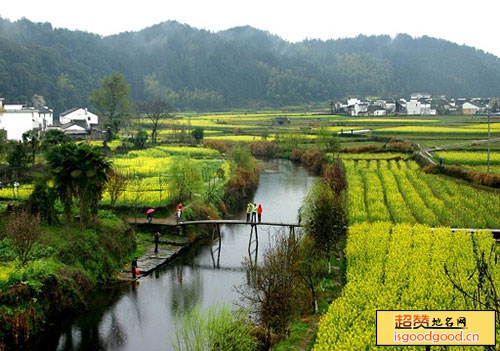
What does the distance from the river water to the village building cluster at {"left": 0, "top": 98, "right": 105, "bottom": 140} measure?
105 ft

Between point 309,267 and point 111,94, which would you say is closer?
point 309,267

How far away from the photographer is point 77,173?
24.7 m

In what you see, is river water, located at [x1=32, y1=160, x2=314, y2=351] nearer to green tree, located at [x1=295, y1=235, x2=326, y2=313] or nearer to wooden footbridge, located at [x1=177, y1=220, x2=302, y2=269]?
wooden footbridge, located at [x1=177, y1=220, x2=302, y2=269]

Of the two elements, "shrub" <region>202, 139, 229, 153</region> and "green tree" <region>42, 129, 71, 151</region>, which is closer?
"green tree" <region>42, 129, 71, 151</region>

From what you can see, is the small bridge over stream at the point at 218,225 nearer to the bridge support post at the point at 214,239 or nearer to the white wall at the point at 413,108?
the bridge support post at the point at 214,239

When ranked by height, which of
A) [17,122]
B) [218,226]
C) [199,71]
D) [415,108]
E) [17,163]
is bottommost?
[218,226]

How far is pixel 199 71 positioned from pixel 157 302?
14272 centimetres

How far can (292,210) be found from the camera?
39.0m

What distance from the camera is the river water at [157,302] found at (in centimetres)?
1939

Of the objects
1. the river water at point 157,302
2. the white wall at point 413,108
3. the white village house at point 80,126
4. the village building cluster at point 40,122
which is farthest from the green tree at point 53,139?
the white wall at point 413,108

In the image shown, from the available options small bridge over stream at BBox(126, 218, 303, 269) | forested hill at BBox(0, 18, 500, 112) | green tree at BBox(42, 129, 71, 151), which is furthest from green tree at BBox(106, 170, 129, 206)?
forested hill at BBox(0, 18, 500, 112)

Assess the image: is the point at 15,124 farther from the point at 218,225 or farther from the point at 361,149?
the point at 361,149

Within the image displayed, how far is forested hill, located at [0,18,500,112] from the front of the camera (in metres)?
109

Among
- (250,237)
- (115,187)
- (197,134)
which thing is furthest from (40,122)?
(250,237)
